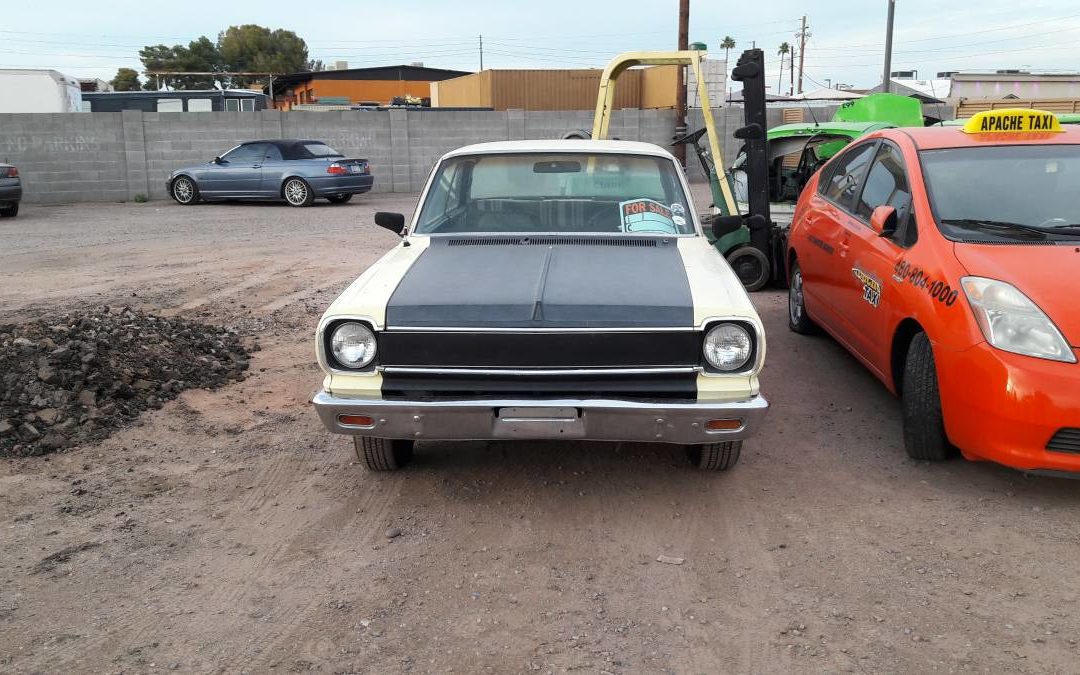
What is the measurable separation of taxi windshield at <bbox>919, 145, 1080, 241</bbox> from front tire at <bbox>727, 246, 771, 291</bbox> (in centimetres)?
381

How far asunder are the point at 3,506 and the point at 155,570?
3.60ft

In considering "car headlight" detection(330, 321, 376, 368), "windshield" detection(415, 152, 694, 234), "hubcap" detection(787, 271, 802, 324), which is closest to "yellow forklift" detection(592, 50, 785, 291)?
"hubcap" detection(787, 271, 802, 324)

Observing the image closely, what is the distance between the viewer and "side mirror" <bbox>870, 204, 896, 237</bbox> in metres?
4.88

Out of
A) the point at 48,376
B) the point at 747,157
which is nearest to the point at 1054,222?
the point at 747,157

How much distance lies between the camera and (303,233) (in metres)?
14.3

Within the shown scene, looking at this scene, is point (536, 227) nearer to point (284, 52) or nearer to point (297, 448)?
point (297, 448)

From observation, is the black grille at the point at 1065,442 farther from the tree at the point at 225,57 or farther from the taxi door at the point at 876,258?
the tree at the point at 225,57

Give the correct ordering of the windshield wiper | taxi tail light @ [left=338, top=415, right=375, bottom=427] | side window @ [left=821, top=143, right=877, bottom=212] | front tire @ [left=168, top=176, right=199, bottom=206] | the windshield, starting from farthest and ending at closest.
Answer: front tire @ [left=168, top=176, right=199, bottom=206]
side window @ [left=821, top=143, right=877, bottom=212]
the windshield
the windshield wiper
taxi tail light @ [left=338, top=415, right=375, bottom=427]

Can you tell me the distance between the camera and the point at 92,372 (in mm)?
5434

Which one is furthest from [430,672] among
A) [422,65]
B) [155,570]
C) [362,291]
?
[422,65]

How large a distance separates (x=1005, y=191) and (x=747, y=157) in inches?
163

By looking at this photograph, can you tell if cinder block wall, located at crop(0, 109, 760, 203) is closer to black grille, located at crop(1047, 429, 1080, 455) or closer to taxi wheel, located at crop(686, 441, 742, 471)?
taxi wheel, located at crop(686, 441, 742, 471)

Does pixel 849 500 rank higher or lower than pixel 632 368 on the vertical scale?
lower

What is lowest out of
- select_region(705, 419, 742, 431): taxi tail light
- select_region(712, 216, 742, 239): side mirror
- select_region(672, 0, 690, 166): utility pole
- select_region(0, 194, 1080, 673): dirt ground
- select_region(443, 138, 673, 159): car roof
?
A: select_region(0, 194, 1080, 673): dirt ground
